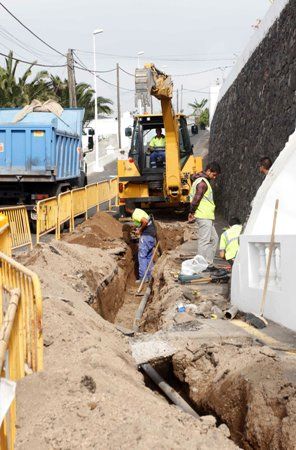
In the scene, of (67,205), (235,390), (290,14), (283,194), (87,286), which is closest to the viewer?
(235,390)

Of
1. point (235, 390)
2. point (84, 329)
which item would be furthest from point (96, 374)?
point (84, 329)

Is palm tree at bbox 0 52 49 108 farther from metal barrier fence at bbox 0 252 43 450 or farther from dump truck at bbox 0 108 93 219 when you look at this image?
metal barrier fence at bbox 0 252 43 450

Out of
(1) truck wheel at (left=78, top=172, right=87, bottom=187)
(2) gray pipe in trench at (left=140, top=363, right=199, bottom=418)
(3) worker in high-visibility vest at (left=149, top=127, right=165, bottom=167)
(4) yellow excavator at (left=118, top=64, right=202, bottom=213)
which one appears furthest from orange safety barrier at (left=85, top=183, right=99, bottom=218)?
(2) gray pipe in trench at (left=140, top=363, right=199, bottom=418)

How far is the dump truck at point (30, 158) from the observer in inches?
602

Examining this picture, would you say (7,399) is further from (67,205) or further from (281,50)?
(67,205)

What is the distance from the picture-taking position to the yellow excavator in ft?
47.5

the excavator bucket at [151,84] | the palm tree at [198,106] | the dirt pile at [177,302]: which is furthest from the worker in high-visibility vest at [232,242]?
the palm tree at [198,106]

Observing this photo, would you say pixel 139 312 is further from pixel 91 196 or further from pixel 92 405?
pixel 91 196

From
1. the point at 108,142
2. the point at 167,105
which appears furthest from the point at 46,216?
the point at 108,142

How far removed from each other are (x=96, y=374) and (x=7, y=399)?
2.17 meters

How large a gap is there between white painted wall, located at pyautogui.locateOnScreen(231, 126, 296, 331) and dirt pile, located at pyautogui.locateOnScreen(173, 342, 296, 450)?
71cm

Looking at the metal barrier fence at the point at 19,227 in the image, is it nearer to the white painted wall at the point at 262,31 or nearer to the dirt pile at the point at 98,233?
the dirt pile at the point at 98,233

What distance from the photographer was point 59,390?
160 inches

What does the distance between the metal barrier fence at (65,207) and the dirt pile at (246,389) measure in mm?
7987
